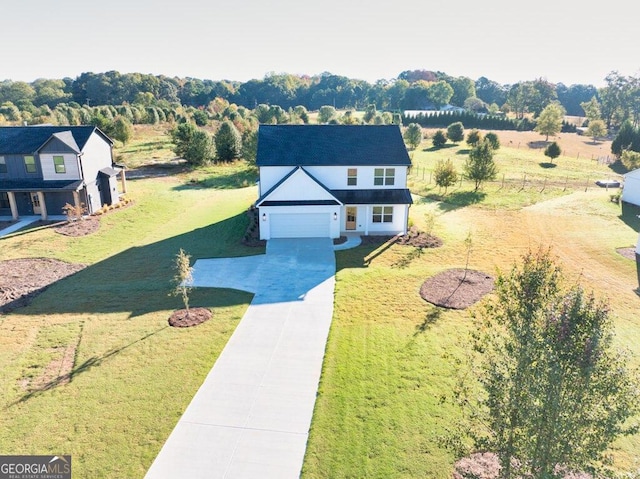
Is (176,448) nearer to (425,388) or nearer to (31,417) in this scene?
(31,417)

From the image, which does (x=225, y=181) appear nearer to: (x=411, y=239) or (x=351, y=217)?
(x=351, y=217)

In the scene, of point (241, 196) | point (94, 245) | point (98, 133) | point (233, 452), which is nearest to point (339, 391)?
point (233, 452)

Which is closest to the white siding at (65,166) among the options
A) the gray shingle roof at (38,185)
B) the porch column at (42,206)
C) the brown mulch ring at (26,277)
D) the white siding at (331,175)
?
the gray shingle roof at (38,185)

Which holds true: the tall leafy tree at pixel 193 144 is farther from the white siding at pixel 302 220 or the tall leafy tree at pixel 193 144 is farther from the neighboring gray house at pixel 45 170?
the white siding at pixel 302 220

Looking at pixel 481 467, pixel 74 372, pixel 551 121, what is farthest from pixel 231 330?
pixel 551 121

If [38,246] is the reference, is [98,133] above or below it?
above

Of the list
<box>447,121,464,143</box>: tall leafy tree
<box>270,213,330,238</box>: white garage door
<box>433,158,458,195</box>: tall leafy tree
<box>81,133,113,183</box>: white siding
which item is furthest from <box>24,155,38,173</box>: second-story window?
<box>447,121,464,143</box>: tall leafy tree
